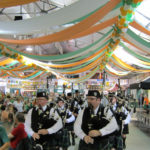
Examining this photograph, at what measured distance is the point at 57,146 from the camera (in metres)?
2.75

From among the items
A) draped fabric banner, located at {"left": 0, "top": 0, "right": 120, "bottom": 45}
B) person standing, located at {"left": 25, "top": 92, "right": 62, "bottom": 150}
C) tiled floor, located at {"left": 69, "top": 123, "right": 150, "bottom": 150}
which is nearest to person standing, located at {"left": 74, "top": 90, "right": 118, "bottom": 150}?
person standing, located at {"left": 25, "top": 92, "right": 62, "bottom": 150}

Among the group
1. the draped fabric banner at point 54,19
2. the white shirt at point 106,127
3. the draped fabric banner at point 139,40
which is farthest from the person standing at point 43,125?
the draped fabric banner at point 139,40

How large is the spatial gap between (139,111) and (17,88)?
37.4ft

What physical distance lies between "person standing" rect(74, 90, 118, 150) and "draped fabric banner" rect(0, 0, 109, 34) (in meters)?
1.03

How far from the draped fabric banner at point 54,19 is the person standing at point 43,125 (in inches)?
42.5

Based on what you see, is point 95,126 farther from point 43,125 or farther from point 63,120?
point 63,120

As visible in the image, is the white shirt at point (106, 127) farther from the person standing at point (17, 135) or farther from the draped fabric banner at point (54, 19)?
the draped fabric banner at point (54, 19)

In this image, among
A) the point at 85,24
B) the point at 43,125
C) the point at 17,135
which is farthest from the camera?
the point at 43,125

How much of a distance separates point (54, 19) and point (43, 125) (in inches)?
59.2

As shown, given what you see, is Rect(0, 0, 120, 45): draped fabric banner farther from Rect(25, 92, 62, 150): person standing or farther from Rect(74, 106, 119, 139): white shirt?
Rect(74, 106, 119, 139): white shirt

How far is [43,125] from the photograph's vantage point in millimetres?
2602

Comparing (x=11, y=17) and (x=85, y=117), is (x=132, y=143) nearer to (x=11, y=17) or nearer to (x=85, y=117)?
(x=85, y=117)

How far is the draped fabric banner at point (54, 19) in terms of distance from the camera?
1.67 metres

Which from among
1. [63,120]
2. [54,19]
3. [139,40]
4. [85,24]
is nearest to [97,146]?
[85,24]
